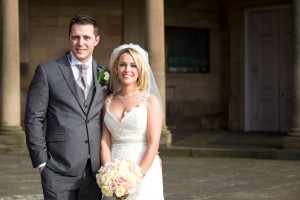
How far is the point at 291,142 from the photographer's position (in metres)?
11.0

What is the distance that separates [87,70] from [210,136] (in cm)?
1016

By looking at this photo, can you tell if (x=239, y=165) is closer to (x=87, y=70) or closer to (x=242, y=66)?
(x=242, y=66)

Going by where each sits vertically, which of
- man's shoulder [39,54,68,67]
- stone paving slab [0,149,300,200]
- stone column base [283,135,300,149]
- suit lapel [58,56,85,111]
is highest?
man's shoulder [39,54,68,67]

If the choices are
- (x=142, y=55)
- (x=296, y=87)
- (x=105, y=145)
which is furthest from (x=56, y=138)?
(x=296, y=87)

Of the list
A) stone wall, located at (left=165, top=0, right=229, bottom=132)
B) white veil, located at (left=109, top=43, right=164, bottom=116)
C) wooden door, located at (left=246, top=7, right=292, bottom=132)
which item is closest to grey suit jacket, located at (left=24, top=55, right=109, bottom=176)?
white veil, located at (left=109, top=43, right=164, bottom=116)

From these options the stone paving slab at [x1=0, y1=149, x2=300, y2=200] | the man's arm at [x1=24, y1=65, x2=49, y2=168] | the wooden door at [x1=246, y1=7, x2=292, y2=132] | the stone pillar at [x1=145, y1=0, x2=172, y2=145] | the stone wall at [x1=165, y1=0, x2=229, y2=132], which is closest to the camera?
the man's arm at [x1=24, y1=65, x2=49, y2=168]

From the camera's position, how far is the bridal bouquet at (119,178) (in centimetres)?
349

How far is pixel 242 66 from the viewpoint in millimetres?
15250

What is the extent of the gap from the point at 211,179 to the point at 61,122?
4991mm

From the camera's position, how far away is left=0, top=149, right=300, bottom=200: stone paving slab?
7.12 m

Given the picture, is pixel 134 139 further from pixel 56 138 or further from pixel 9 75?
pixel 9 75

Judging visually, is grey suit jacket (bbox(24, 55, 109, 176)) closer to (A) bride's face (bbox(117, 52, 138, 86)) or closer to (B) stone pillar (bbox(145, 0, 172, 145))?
(A) bride's face (bbox(117, 52, 138, 86))

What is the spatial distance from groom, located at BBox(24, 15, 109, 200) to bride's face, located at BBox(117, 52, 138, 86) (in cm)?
19

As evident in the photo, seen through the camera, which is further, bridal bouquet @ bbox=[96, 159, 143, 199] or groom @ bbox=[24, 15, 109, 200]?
groom @ bbox=[24, 15, 109, 200]
